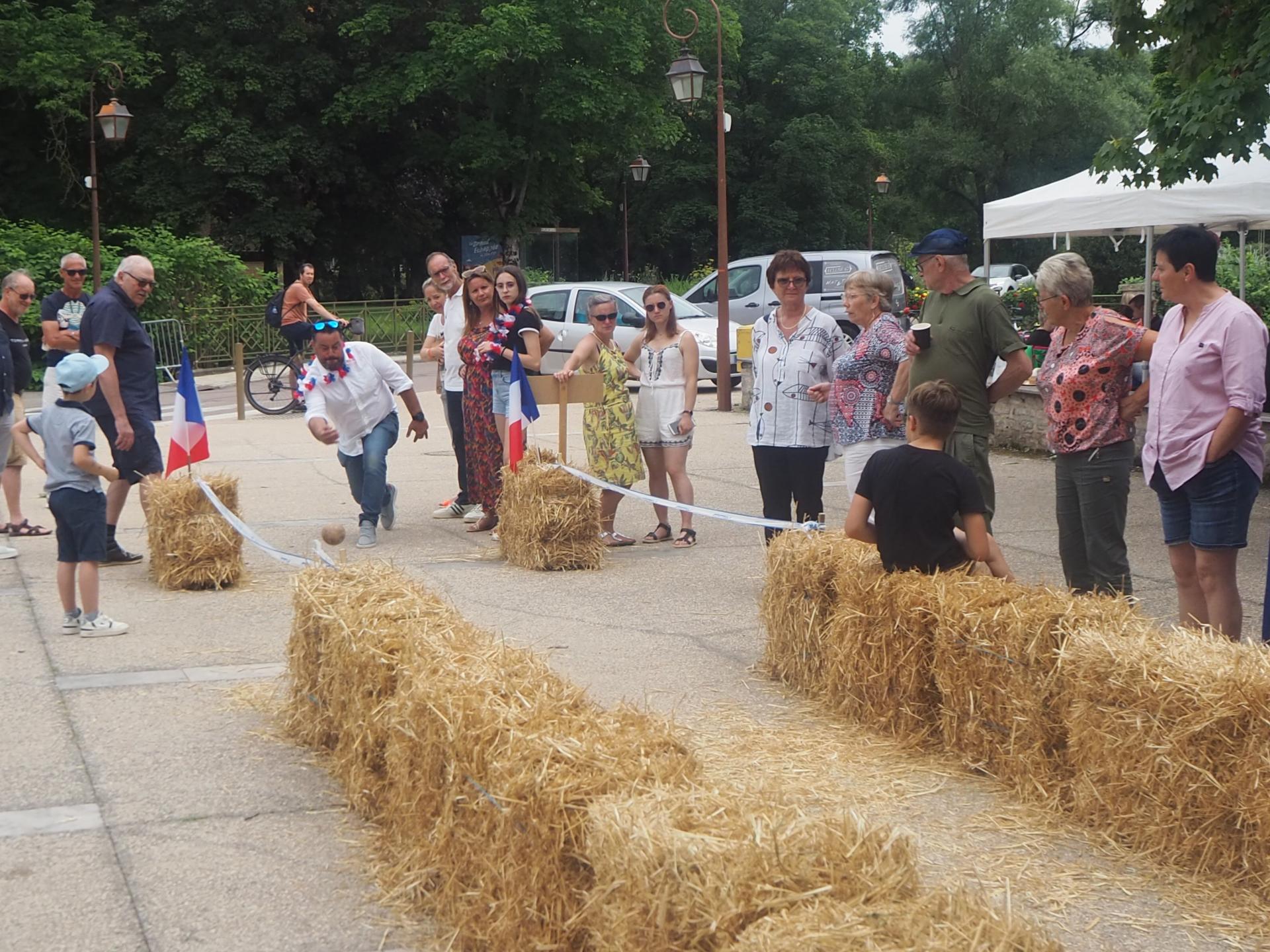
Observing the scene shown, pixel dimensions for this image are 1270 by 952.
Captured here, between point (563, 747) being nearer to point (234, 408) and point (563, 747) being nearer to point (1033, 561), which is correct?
point (1033, 561)

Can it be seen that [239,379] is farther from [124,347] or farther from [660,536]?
[660,536]

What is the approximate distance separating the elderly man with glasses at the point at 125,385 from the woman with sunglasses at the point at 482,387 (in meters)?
1.99

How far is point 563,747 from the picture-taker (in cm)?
333

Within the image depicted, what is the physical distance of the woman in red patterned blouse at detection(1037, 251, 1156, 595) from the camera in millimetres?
5898

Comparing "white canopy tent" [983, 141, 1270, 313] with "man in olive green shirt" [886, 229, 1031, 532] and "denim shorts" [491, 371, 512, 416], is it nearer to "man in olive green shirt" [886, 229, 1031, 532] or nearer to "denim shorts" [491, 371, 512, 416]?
"man in olive green shirt" [886, 229, 1031, 532]

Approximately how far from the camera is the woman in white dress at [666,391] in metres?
9.15

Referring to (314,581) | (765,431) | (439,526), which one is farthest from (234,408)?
(314,581)

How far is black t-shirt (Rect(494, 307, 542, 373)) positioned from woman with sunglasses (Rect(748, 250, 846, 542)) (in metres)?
2.19

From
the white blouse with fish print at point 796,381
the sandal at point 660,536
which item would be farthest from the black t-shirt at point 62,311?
the white blouse with fish print at point 796,381

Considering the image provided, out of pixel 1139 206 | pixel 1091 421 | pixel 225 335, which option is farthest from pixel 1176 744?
pixel 225 335

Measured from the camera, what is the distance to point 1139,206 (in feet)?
40.1

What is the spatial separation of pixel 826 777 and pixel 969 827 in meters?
0.57

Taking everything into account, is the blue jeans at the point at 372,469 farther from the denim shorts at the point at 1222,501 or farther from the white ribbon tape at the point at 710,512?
the denim shorts at the point at 1222,501

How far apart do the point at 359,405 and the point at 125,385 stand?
4.83 ft
